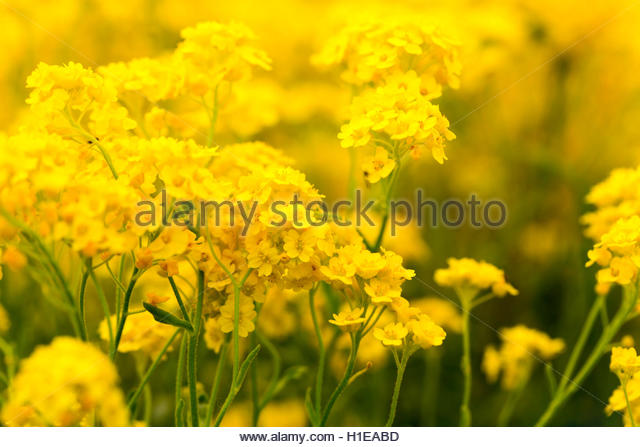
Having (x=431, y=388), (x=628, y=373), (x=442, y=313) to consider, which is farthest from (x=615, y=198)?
(x=431, y=388)

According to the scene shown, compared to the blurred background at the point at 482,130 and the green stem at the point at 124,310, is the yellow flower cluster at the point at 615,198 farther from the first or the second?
the green stem at the point at 124,310

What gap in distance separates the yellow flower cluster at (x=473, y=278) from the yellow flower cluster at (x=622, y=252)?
196mm

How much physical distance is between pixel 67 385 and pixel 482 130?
2.42 meters

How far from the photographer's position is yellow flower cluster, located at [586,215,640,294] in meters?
1.27

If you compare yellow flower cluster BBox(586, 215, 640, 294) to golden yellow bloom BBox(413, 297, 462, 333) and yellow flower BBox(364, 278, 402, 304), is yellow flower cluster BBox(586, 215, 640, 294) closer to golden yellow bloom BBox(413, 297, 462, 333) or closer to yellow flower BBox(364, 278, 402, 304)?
yellow flower BBox(364, 278, 402, 304)

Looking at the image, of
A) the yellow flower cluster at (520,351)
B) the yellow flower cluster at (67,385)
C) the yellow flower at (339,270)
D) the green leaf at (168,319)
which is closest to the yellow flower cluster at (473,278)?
the yellow flower cluster at (520,351)

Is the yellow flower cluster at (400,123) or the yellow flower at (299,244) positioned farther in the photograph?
the yellow flower cluster at (400,123)

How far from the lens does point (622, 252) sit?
4.21 ft

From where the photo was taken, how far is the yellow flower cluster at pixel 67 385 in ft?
3.03

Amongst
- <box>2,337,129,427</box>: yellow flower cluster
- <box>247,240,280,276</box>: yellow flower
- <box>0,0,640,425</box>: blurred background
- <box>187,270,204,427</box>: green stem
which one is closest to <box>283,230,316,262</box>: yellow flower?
<box>247,240,280,276</box>: yellow flower

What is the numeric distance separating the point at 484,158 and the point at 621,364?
1.84m

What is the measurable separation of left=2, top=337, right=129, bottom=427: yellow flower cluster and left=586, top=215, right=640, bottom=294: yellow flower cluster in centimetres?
83
